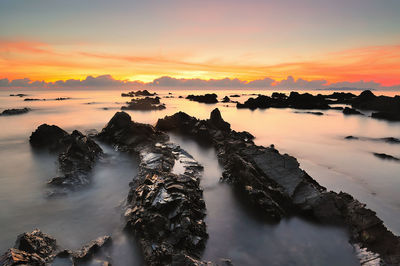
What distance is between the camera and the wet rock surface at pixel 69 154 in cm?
1260

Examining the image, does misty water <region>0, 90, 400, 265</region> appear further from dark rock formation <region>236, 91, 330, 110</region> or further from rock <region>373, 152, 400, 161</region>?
dark rock formation <region>236, 91, 330, 110</region>

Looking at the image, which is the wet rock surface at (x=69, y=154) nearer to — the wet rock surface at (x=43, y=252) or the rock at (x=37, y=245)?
the rock at (x=37, y=245)

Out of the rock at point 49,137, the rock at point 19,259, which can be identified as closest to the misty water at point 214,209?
the rock at point 49,137

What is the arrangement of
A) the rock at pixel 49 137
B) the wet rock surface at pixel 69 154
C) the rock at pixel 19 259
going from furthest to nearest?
the rock at pixel 49 137 < the wet rock surface at pixel 69 154 < the rock at pixel 19 259

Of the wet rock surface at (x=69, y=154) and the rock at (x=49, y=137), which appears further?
the rock at (x=49, y=137)

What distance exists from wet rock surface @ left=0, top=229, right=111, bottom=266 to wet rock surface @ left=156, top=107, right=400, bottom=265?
22.1 ft

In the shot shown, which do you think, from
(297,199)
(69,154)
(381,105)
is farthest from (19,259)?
(381,105)

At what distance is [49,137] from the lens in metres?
20.2

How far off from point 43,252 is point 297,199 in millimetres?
9918

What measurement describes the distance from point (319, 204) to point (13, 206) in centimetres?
1410

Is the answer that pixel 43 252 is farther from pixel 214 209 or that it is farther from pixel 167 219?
pixel 214 209

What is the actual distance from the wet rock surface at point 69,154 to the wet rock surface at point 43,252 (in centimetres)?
483

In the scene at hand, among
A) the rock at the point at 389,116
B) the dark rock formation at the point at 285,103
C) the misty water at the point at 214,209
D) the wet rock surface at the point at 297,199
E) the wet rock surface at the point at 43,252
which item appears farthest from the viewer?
the dark rock formation at the point at 285,103

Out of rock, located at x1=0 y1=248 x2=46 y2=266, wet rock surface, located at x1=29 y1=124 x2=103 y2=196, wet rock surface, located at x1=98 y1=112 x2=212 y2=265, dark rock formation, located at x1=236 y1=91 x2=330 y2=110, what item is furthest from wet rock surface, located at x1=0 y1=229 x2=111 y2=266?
dark rock formation, located at x1=236 y1=91 x2=330 y2=110
